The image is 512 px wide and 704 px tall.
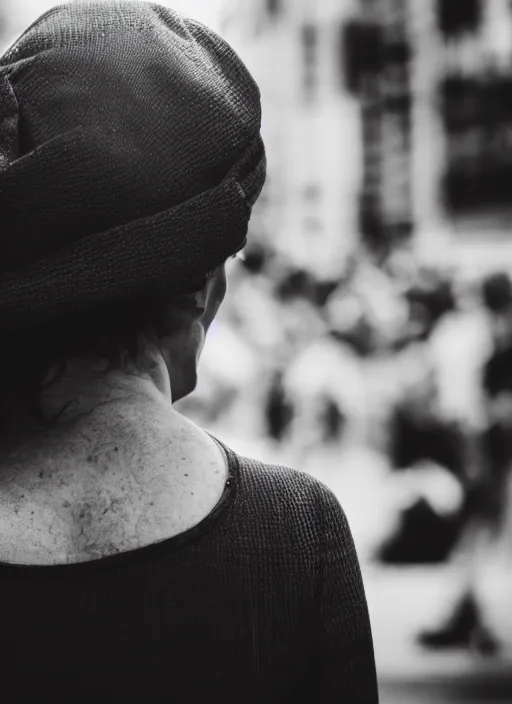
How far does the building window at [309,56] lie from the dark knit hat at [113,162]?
29448mm

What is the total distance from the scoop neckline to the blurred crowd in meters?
4.34

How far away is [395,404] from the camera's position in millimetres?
6238

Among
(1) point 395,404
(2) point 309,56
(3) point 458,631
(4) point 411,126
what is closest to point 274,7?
(2) point 309,56

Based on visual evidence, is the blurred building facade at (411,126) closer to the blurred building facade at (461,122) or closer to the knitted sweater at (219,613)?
the blurred building facade at (461,122)

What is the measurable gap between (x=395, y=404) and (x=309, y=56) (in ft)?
83.4

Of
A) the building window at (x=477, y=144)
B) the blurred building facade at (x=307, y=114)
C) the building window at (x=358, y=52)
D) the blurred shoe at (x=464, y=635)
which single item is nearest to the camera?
the blurred shoe at (x=464, y=635)

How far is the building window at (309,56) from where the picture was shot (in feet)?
97.6

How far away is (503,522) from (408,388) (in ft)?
3.13

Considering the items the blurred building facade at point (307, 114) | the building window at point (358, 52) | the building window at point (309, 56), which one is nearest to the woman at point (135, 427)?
the blurred building facade at point (307, 114)

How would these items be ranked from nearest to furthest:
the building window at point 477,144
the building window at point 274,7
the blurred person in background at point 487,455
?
1. the blurred person in background at point 487,455
2. the building window at point 477,144
3. the building window at point 274,7

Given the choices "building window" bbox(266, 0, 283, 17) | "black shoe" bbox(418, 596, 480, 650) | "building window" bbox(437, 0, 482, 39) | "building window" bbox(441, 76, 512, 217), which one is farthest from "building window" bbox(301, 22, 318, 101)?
"black shoe" bbox(418, 596, 480, 650)

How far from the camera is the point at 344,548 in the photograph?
121cm

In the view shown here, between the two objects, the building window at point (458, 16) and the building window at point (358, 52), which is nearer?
the building window at point (458, 16)

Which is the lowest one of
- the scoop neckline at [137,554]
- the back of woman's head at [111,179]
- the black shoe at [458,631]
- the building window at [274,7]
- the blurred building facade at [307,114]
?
the blurred building facade at [307,114]
